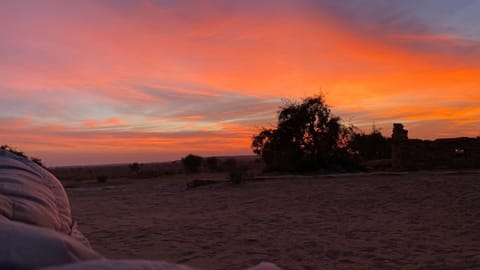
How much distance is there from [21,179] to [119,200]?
55.7 ft

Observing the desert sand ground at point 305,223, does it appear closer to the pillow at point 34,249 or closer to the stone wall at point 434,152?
the stone wall at point 434,152

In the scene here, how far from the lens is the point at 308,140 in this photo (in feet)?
90.5

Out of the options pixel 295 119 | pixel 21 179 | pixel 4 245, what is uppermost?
pixel 295 119

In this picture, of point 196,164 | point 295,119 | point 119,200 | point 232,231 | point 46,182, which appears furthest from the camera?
point 196,164

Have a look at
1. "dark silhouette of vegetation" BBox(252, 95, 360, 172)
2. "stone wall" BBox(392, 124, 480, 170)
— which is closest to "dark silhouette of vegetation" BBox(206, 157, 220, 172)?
"dark silhouette of vegetation" BBox(252, 95, 360, 172)

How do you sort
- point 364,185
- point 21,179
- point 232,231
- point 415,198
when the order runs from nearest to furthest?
point 21,179
point 232,231
point 415,198
point 364,185

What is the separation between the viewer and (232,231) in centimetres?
1026

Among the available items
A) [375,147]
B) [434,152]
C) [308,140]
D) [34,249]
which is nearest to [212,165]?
[375,147]

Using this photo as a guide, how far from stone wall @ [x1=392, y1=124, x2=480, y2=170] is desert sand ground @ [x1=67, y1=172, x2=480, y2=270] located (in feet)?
15.1

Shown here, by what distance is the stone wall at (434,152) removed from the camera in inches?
922

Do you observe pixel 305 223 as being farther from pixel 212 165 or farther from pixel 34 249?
pixel 212 165

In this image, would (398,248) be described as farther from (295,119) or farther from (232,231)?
(295,119)

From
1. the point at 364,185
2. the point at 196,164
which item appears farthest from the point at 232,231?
the point at 196,164

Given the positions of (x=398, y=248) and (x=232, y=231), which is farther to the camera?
(x=232, y=231)
